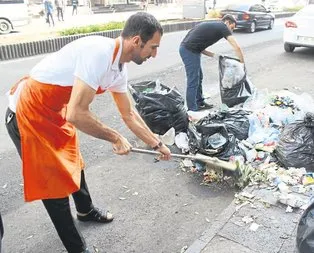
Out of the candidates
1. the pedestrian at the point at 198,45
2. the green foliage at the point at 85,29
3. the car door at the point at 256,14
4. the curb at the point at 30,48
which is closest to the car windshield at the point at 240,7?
the car door at the point at 256,14

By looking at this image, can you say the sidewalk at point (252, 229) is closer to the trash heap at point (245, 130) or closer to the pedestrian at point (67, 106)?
the trash heap at point (245, 130)

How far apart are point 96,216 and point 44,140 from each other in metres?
0.97

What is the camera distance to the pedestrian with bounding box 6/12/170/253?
2.01 m

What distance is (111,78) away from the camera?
7.17 ft

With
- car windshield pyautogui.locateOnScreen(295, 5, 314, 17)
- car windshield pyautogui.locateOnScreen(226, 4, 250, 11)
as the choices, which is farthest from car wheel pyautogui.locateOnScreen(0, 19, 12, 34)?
car windshield pyautogui.locateOnScreen(295, 5, 314, 17)

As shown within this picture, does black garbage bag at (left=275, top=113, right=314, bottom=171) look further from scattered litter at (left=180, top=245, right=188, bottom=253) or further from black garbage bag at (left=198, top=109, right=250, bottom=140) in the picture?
scattered litter at (left=180, top=245, right=188, bottom=253)

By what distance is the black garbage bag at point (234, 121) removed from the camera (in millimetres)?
4051

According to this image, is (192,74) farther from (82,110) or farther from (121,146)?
(82,110)

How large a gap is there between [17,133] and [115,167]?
168 cm

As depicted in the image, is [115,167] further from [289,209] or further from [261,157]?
[289,209]

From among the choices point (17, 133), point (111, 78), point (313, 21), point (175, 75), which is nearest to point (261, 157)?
point (111, 78)

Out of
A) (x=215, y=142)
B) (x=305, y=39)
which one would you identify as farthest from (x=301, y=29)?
(x=215, y=142)

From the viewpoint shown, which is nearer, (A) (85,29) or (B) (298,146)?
(B) (298,146)

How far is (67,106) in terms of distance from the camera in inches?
81.6
